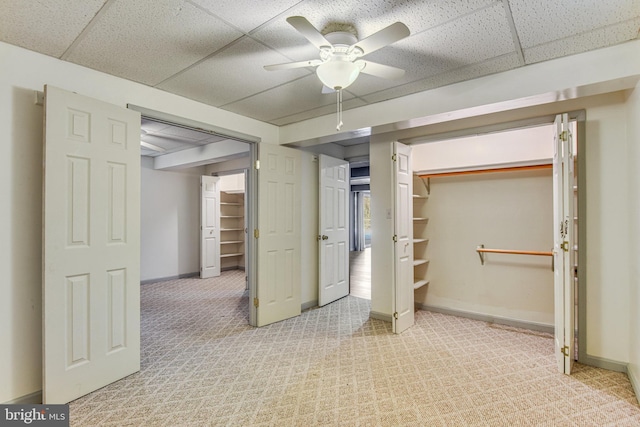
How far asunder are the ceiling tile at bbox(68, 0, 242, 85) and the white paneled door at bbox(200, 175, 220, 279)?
4109 mm

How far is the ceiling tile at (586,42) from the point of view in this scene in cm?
187

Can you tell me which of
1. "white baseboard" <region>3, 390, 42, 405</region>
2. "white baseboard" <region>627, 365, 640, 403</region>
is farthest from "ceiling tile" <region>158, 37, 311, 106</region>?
"white baseboard" <region>627, 365, 640, 403</region>

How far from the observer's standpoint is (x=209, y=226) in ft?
21.3

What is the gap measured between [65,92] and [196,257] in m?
4.96

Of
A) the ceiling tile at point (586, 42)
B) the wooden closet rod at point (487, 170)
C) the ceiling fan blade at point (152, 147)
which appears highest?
the ceiling fan blade at point (152, 147)

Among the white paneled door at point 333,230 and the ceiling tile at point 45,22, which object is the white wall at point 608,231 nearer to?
the white paneled door at point 333,230

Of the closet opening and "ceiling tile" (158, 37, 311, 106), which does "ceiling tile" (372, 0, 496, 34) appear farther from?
the closet opening

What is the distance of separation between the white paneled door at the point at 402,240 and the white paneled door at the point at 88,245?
7.77 feet

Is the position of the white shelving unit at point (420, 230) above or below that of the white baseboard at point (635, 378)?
above

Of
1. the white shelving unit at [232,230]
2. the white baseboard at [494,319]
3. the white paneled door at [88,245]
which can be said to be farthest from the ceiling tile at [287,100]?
the white shelving unit at [232,230]

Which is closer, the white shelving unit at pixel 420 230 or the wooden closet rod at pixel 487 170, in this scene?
the wooden closet rod at pixel 487 170

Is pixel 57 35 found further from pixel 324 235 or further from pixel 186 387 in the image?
pixel 324 235

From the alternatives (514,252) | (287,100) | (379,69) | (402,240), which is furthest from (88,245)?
(514,252)

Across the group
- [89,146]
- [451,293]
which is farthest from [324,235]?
[89,146]
